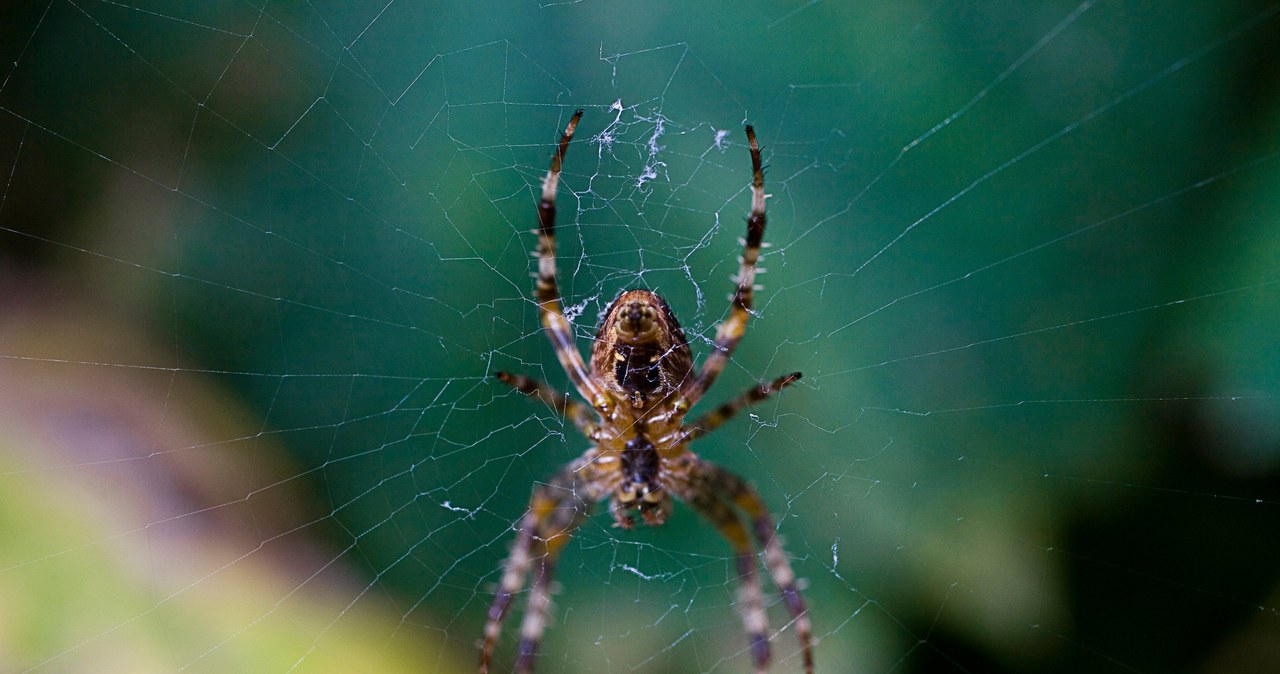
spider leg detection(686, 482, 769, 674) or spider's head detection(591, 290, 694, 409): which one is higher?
spider's head detection(591, 290, 694, 409)

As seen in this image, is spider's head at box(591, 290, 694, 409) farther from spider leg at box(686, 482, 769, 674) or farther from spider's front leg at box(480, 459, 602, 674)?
spider leg at box(686, 482, 769, 674)

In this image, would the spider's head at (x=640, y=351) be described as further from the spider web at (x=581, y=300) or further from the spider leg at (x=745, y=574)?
the spider leg at (x=745, y=574)

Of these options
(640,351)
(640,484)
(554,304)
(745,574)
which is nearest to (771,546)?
(745,574)

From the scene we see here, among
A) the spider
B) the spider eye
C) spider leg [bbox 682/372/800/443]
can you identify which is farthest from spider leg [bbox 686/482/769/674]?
the spider eye

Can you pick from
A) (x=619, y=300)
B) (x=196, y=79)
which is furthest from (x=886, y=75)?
→ (x=196, y=79)

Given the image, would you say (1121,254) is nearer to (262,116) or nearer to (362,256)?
(362,256)

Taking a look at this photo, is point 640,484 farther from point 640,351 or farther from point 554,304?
point 554,304
